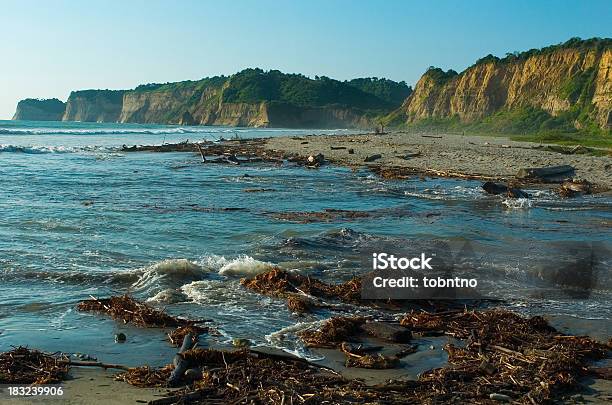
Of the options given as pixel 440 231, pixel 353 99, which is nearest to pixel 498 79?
pixel 440 231

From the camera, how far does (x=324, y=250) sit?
38.6 ft

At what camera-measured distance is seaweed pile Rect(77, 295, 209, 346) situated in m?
6.72

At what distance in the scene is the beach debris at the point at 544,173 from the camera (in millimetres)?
23159

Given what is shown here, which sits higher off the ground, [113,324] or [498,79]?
[498,79]

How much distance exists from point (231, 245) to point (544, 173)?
15.6 metres

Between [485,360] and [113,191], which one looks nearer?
[485,360]

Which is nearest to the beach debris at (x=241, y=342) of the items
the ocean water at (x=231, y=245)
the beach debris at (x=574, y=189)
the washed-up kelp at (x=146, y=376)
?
the ocean water at (x=231, y=245)

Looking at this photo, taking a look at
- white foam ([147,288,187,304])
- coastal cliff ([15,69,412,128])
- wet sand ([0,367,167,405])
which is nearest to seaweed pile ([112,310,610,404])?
wet sand ([0,367,167,405])

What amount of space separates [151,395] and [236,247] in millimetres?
7027

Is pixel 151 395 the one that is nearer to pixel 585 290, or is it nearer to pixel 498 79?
pixel 585 290

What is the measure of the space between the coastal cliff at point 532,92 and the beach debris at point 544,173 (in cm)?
3783

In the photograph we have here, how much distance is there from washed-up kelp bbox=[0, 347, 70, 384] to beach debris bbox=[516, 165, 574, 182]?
20560 millimetres

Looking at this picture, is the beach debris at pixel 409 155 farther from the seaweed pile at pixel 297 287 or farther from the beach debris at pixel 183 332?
the beach debris at pixel 183 332

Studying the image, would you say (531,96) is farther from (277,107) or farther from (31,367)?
(277,107)
